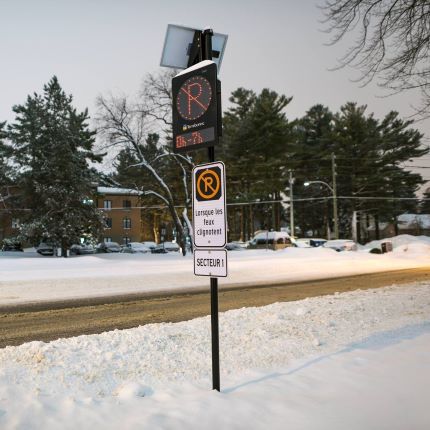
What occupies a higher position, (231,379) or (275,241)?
(275,241)

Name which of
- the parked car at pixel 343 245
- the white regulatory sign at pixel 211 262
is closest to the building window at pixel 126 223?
the parked car at pixel 343 245

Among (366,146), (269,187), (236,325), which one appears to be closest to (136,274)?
(236,325)

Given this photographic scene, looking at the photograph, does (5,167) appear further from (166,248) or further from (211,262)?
(211,262)

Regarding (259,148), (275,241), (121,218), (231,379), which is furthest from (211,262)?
(121,218)

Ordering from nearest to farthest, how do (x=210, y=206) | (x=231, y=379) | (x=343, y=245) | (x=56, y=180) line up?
(x=210, y=206), (x=231, y=379), (x=56, y=180), (x=343, y=245)

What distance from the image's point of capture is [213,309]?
15.4 ft

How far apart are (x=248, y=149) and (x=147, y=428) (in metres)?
53.0

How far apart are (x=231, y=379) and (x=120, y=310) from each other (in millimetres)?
6410

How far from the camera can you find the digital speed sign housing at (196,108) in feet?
15.4

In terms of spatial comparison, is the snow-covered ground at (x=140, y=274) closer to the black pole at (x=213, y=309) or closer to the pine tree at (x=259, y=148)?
the black pole at (x=213, y=309)

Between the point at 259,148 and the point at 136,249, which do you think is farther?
the point at 136,249

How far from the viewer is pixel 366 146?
5609 centimetres

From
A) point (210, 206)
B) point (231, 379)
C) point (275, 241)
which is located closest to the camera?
point (210, 206)

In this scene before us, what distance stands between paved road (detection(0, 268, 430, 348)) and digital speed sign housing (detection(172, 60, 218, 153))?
15.2 feet
